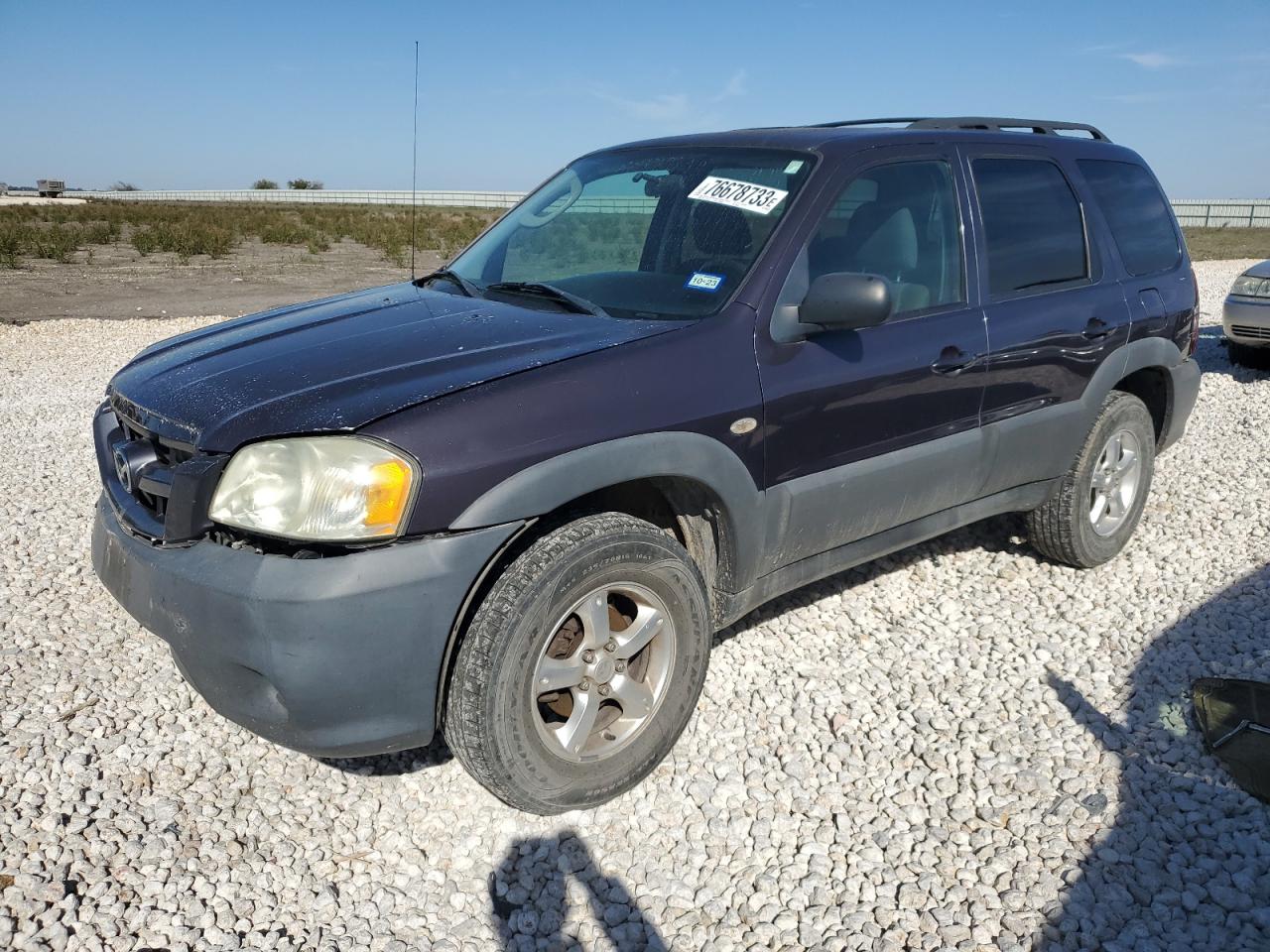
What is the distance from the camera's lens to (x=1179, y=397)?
4770 millimetres

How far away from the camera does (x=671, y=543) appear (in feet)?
9.28

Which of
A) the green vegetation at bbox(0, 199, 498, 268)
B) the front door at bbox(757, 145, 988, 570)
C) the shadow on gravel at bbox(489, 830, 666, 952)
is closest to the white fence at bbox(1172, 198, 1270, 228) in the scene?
the green vegetation at bbox(0, 199, 498, 268)

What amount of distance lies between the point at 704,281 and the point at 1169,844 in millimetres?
2075

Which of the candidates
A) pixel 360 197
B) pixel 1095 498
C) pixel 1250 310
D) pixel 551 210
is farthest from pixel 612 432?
pixel 360 197

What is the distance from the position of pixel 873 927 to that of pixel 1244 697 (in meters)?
1.80

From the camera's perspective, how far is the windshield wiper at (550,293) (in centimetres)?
316

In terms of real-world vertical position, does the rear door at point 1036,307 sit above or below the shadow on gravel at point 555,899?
above

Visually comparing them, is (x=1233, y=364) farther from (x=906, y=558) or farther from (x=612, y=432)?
(x=612, y=432)

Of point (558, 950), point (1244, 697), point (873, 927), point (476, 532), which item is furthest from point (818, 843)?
point (1244, 697)

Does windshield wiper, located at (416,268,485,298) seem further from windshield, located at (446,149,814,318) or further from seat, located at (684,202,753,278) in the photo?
seat, located at (684,202,753,278)

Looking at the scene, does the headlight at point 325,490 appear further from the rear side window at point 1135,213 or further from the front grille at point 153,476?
the rear side window at point 1135,213

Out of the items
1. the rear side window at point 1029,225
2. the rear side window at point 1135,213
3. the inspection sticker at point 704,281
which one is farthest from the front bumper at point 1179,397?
the inspection sticker at point 704,281

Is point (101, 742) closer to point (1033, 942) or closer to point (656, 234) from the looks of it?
point (656, 234)

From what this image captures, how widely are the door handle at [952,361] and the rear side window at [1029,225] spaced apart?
356mm
